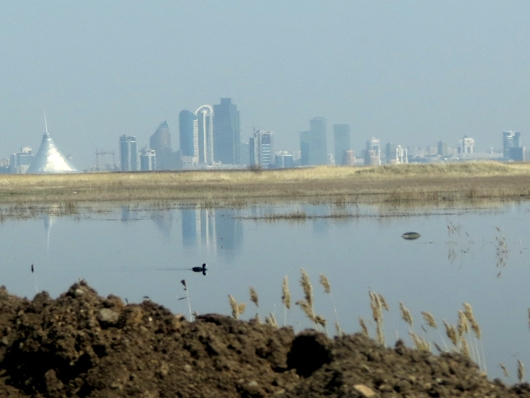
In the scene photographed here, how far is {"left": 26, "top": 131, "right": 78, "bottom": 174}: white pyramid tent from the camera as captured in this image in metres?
152

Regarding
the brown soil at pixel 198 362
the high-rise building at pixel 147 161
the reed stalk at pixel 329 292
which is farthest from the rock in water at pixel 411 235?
the high-rise building at pixel 147 161

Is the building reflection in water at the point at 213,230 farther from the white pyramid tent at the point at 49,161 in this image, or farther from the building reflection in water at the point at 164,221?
the white pyramid tent at the point at 49,161

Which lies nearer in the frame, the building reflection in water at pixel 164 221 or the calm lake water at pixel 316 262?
the calm lake water at pixel 316 262

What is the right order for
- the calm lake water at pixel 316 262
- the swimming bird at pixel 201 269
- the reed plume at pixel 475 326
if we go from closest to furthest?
the reed plume at pixel 475 326 < the calm lake water at pixel 316 262 < the swimming bird at pixel 201 269

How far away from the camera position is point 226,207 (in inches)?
1282

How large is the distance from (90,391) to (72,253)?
13.3 metres

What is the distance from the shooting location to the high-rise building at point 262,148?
584 ft

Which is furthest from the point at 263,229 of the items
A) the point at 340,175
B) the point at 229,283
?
the point at 340,175

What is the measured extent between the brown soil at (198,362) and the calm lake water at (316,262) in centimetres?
257

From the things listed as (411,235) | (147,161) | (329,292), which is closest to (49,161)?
(147,161)

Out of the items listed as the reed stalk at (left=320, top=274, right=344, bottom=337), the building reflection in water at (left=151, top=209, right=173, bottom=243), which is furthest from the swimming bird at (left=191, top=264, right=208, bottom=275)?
the building reflection in water at (left=151, top=209, right=173, bottom=243)

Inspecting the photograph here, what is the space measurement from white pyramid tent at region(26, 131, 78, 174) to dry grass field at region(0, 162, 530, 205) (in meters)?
82.5

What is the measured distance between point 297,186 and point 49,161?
4429 inches

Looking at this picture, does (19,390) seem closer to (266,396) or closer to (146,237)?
A: (266,396)
